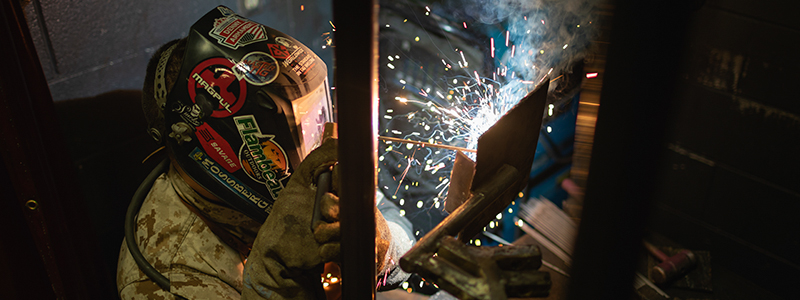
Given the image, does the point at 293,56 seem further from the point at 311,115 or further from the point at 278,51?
the point at 311,115

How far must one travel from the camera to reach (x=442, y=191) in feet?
13.9

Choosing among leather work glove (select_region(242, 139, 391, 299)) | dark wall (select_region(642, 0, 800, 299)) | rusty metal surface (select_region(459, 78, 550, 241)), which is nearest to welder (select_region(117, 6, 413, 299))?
leather work glove (select_region(242, 139, 391, 299))

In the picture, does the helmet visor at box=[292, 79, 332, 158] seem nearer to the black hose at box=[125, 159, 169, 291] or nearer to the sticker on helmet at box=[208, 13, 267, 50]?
the sticker on helmet at box=[208, 13, 267, 50]

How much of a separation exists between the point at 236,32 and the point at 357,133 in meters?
1.36

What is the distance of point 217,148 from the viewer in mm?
1973

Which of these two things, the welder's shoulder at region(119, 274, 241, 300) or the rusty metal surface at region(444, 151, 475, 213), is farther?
the welder's shoulder at region(119, 274, 241, 300)

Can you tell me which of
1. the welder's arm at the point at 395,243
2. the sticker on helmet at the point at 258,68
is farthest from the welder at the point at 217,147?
the welder's arm at the point at 395,243

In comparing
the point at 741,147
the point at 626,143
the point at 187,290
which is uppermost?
the point at 626,143

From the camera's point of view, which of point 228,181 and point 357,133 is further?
point 228,181

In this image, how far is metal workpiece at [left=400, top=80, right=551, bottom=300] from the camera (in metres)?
0.77

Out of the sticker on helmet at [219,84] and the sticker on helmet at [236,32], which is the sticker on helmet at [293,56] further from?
the sticker on helmet at [219,84]

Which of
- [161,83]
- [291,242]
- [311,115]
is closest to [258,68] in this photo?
[311,115]

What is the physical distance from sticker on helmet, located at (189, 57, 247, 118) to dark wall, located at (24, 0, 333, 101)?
84 cm

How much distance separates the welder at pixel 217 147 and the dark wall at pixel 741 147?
2.02 metres
